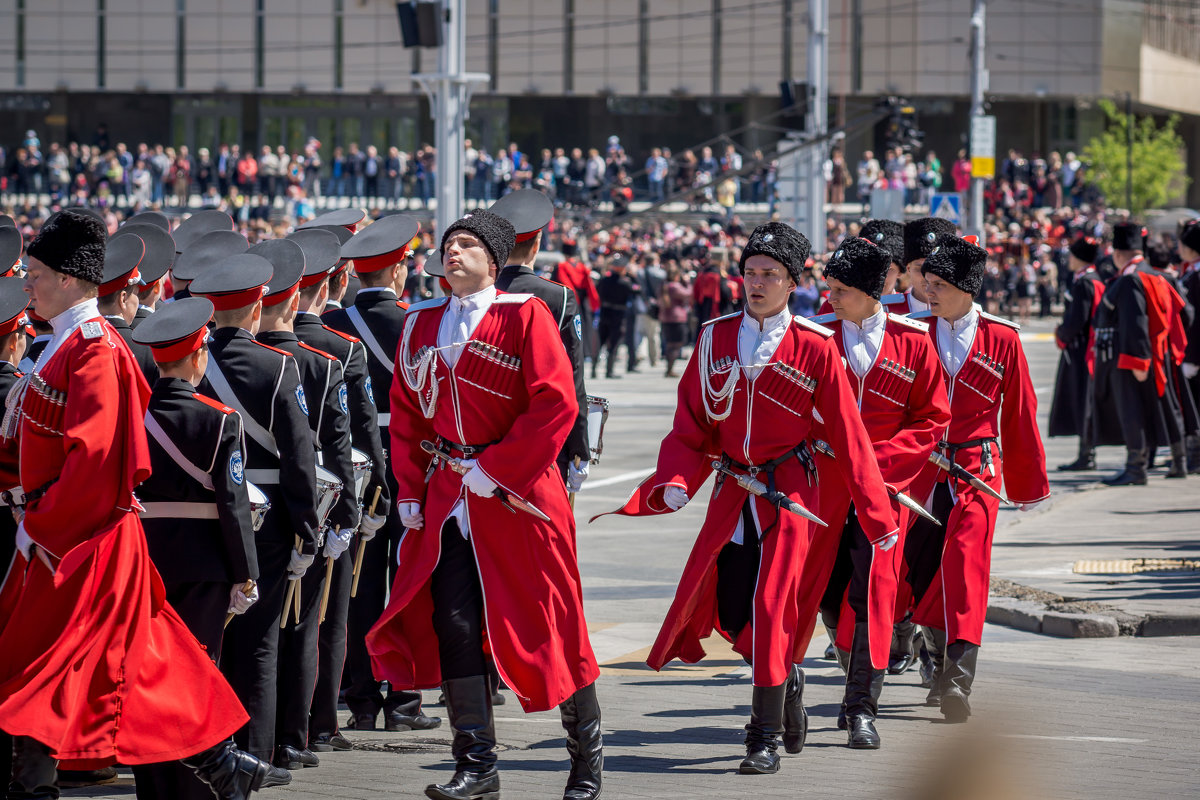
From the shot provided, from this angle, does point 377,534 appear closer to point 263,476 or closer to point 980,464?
point 263,476

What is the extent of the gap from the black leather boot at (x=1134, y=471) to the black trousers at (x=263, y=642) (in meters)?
10.5

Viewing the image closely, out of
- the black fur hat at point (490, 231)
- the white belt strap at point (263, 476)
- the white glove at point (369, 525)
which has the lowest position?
the white glove at point (369, 525)

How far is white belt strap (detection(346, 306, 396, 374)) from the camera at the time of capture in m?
7.54

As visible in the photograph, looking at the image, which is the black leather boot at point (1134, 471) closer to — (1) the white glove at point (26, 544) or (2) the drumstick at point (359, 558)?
(2) the drumstick at point (359, 558)

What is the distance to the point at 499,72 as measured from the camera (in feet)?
205

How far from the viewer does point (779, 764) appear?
21.1 ft

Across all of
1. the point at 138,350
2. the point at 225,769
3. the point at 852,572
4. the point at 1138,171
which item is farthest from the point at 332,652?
the point at 1138,171

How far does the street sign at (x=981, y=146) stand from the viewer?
34406 mm

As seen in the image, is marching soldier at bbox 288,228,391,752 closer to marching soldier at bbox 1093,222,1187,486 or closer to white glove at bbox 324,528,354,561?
white glove at bbox 324,528,354,561

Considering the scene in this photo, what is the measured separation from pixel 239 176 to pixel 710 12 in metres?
22.5

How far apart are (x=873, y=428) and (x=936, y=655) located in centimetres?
109

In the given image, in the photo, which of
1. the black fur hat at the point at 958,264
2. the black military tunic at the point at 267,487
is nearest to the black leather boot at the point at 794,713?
the black military tunic at the point at 267,487

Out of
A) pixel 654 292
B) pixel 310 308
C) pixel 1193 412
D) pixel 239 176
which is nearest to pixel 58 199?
pixel 239 176

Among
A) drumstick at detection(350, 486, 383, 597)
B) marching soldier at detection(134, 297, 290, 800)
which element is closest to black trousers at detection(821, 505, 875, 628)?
drumstick at detection(350, 486, 383, 597)
